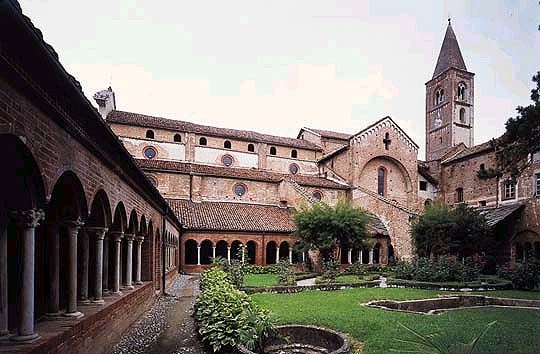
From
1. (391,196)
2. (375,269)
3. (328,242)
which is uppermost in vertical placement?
(391,196)

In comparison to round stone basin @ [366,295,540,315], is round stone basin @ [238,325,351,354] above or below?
above

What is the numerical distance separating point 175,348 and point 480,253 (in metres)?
23.4

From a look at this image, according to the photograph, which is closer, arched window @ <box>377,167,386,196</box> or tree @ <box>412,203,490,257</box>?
tree @ <box>412,203,490,257</box>

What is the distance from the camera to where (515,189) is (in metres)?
31.7

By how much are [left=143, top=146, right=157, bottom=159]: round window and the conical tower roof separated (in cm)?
4010

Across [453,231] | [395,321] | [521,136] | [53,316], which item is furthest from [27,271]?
[453,231]

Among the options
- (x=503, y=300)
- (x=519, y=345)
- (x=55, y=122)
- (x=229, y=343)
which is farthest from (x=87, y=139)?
(x=503, y=300)

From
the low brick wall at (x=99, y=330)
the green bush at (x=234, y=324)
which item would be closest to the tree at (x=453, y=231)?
the green bush at (x=234, y=324)

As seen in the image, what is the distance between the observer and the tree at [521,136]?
15.1 meters

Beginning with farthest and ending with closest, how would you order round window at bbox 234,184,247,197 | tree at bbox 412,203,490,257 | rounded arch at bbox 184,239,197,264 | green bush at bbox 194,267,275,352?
round window at bbox 234,184,247,197 → rounded arch at bbox 184,239,197,264 → tree at bbox 412,203,490,257 → green bush at bbox 194,267,275,352

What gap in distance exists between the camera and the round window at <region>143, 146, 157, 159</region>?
105ft

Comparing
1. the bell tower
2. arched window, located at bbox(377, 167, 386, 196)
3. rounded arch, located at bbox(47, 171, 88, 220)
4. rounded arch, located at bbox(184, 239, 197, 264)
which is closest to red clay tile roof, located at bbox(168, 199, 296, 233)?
rounded arch, located at bbox(184, 239, 197, 264)

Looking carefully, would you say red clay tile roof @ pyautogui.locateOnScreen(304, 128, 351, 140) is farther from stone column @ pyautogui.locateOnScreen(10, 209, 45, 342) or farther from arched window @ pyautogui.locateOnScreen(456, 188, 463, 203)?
stone column @ pyautogui.locateOnScreen(10, 209, 45, 342)

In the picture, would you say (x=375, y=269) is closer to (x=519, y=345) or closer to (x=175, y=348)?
(x=519, y=345)
